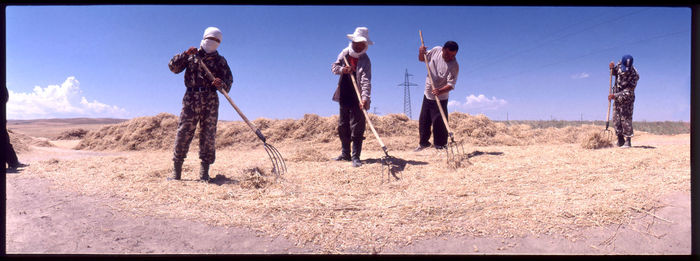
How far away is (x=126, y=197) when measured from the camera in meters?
3.01

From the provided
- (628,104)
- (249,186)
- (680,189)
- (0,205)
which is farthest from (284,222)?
(628,104)

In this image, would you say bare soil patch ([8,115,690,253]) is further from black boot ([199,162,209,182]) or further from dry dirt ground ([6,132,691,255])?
black boot ([199,162,209,182])

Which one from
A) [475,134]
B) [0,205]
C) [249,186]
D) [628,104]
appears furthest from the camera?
[475,134]

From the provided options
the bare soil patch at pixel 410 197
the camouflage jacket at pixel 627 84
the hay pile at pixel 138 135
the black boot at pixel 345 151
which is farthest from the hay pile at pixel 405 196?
the hay pile at pixel 138 135

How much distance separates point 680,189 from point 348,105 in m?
3.24

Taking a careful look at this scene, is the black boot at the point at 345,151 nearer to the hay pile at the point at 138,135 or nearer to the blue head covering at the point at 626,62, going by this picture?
the blue head covering at the point at 626,62

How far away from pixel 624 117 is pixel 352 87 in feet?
14.6

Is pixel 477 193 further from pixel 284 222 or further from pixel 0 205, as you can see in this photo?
pixel 0 205

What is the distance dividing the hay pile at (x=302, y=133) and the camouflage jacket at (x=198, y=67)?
477 centimetres

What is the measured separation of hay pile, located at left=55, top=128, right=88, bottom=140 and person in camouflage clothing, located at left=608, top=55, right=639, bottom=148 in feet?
52.4

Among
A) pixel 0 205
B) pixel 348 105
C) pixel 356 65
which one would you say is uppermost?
pixel 356 65

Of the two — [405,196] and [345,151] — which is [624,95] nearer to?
[345,151]

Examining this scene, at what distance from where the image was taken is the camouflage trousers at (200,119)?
3.52 metres

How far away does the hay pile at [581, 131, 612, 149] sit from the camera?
557 cm
